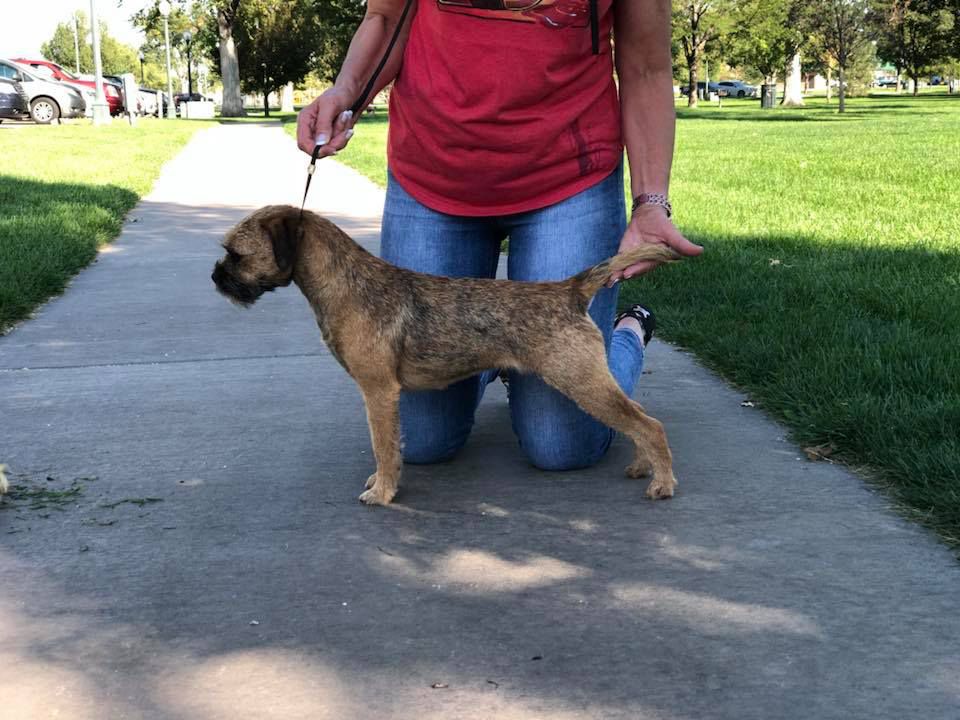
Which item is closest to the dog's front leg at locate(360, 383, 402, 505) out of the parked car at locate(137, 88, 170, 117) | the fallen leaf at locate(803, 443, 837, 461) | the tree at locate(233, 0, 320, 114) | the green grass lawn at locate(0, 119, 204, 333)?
the fallen leaf at locate(803, 443, 837, 461)

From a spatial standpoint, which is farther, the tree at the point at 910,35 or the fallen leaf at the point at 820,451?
the tree at the point at 910,35

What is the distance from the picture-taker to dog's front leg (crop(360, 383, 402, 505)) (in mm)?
4266

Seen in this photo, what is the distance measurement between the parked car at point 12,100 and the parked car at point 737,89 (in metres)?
74.7

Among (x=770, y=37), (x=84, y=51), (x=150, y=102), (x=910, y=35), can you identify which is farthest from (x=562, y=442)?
(x=84, y=51)

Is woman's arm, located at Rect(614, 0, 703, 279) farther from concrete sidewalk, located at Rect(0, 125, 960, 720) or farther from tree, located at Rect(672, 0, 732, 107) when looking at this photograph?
tree, located at Rect(672, 0, 732, 107)

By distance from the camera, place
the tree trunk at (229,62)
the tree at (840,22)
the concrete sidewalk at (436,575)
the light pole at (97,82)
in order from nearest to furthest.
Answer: the concrete sidewalk at (436,575) → the light pole at (97,82) → the tree at (840,22) → the tree trunk at (229,62)

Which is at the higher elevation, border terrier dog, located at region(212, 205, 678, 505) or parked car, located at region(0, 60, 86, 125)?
parked car, located at region(0, 60, 86, 125)

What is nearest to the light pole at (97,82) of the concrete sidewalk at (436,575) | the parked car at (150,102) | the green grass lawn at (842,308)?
the parked car at (150,102)

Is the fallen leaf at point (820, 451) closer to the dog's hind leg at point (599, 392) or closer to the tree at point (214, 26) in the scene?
the dog's hind leg at point (599, 392)

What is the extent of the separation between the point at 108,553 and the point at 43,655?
763 millimetres

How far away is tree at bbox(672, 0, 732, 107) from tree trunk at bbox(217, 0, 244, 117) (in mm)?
22358

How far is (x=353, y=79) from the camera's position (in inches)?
183

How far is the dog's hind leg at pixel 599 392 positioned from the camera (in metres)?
4.19

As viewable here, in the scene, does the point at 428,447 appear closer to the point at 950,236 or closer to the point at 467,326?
the point at 467,326
